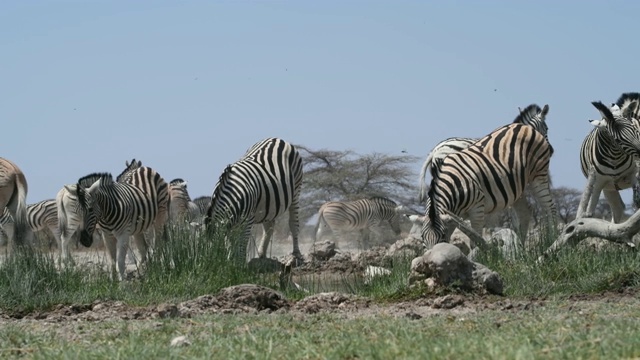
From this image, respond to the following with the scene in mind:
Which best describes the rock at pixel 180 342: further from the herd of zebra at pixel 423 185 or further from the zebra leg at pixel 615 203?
the zebra leg at pixel 615 203

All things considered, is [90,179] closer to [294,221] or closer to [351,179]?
[294,221]

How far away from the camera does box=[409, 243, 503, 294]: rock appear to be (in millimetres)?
10250

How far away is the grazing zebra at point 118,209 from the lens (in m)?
15.8

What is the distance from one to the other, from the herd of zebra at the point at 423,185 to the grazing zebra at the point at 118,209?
0.05 ft

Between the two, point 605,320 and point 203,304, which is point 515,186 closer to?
point 203,304

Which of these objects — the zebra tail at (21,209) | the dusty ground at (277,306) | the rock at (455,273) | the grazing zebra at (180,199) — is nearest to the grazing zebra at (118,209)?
the zebra tail at (21,209)

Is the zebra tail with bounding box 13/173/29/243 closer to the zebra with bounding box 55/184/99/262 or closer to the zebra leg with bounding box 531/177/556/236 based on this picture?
the zebra with bounding box 55/184/99/262

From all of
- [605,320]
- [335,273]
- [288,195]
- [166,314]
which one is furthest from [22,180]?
[605,320]

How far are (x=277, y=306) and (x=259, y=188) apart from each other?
6.49 metres

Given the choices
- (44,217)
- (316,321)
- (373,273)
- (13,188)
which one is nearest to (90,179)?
(13,188)

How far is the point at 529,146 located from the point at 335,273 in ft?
10.7

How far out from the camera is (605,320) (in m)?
7.53

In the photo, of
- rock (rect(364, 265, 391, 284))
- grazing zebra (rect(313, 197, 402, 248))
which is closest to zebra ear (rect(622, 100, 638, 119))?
rock (rect(364, 265, 391, 284))

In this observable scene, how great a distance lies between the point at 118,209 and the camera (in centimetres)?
1642
